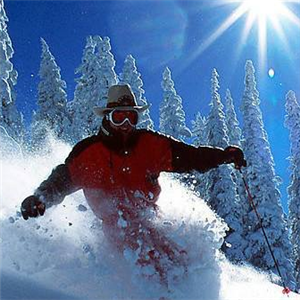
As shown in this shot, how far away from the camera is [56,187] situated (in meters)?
6.04

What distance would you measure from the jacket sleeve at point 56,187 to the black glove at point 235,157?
1968mm

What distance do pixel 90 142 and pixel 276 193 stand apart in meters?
25.6

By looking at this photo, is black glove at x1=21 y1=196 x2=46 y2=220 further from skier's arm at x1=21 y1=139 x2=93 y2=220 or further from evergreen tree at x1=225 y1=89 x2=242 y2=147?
evergreen tree at x1=225 y1=89 x2=242 y2=147

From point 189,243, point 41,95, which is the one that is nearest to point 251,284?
point 189,243

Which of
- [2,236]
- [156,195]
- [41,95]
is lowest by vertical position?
[2,236]

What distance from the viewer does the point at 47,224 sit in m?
6.05

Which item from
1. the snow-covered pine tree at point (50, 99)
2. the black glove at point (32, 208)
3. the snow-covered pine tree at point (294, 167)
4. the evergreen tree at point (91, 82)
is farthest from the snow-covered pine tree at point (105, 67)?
the black glove at point (32, 208)

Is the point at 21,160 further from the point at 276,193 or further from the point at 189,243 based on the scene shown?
the point at 276,193

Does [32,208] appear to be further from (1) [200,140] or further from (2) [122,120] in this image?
(1) [200,140]

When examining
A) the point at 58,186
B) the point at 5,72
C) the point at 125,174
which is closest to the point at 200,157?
the point at 125,174

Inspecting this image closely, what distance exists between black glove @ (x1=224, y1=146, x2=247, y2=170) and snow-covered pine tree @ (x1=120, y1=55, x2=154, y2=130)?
23.2 m

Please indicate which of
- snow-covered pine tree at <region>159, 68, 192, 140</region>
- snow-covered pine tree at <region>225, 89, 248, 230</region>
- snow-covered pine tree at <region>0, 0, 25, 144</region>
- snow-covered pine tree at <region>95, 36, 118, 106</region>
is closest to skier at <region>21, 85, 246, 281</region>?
snow-covered pine tree at <region>0, 0, 25, 144</region>

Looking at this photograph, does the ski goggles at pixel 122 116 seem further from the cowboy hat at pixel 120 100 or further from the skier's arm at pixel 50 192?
the skier's arm at pixel 50 192

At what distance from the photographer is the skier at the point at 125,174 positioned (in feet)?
18.4
